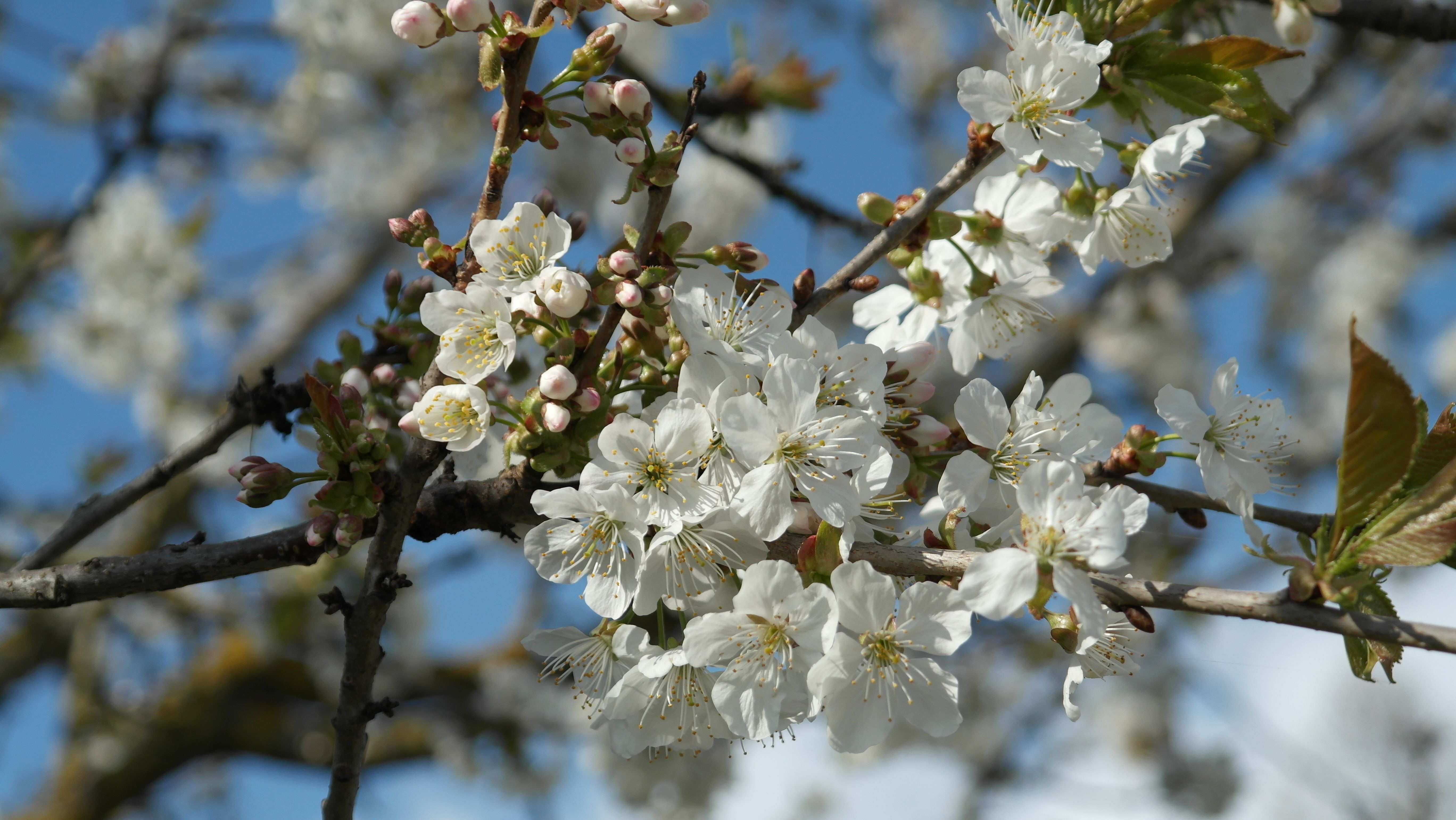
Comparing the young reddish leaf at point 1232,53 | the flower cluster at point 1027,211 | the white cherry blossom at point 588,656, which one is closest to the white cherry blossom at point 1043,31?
the flower cluster at point 1027,211

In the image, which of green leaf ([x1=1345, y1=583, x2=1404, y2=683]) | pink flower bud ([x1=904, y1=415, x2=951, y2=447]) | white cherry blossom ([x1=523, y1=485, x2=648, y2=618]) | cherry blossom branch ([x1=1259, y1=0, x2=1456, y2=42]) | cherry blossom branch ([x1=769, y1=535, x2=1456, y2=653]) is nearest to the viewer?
cherry blossom branch ([x1=769, y1=535, x2=1456, y2=653])

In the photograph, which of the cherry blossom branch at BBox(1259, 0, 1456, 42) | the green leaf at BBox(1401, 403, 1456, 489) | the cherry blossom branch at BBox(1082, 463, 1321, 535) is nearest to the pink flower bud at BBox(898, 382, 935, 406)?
the cherry blossom branch at BBox(1082, 463, 1321, 535)

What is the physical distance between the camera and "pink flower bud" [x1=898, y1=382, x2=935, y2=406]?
1.28 meters

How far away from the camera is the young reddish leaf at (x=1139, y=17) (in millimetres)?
1296

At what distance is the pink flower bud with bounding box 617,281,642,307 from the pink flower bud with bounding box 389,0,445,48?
414 mm

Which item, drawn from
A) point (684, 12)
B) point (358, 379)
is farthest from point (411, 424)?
point (684, 12)

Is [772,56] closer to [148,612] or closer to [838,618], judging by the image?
[148,612]

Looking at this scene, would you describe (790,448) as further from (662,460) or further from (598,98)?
(598,98)

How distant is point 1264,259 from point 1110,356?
1.27 meters

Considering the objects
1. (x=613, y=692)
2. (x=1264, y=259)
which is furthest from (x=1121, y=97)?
(x=1264, y=259)

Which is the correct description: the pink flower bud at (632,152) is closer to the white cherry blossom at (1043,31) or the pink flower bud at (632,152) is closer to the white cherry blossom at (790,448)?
the white cherry blossom at (790,448)

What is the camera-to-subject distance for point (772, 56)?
565cm

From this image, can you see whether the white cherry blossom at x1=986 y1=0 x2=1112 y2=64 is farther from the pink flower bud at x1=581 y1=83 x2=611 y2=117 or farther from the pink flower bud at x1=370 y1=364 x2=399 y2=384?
the pink flower bud at x1=370 y1=364 x2=399 y2=384

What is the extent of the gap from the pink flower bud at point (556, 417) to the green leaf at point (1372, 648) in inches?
33.7
